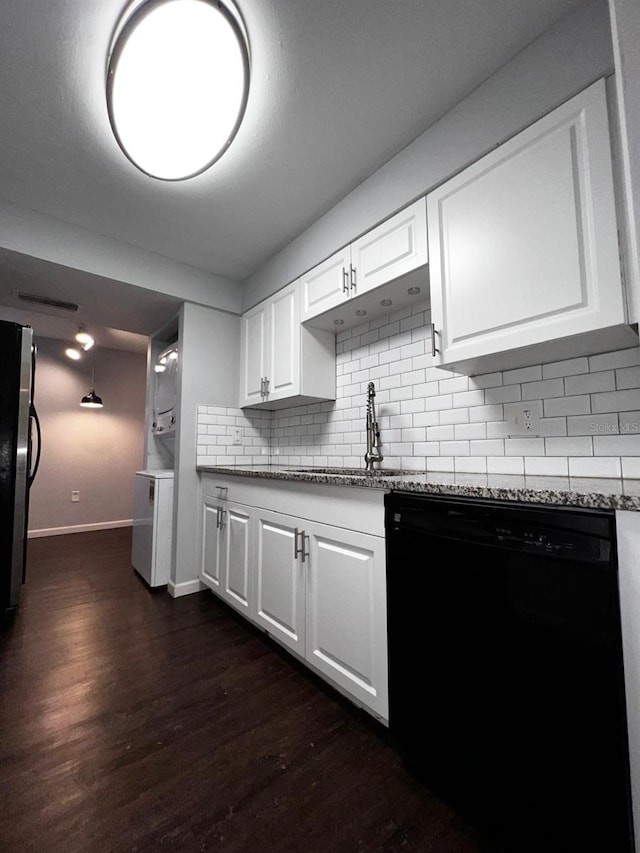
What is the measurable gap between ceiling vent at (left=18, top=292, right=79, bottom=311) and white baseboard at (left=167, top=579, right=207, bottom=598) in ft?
7.30

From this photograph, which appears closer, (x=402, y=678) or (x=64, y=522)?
(x=402, y=678)

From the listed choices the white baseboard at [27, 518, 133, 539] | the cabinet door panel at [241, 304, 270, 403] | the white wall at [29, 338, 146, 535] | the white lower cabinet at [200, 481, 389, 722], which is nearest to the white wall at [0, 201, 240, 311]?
the cabinet door panel at [241, 304, 270, 403]

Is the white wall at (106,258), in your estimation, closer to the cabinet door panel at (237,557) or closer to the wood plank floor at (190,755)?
the cabinet door panel at (237,557)

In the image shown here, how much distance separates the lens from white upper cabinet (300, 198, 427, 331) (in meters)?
1.62

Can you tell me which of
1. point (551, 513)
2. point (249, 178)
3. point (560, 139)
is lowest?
point (551, 513)

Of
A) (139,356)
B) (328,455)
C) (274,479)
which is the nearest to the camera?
(274,479)

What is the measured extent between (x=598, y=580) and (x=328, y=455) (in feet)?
5.97

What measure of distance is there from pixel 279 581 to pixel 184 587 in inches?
48.0

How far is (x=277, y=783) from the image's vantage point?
1.09 meters

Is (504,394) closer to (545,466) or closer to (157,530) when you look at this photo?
(545,466)

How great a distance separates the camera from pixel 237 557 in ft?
6.82

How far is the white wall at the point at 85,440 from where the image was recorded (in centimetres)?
450

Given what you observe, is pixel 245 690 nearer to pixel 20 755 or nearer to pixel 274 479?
pixel 20 755

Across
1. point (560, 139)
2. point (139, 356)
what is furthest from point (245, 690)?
point (139, 356)
